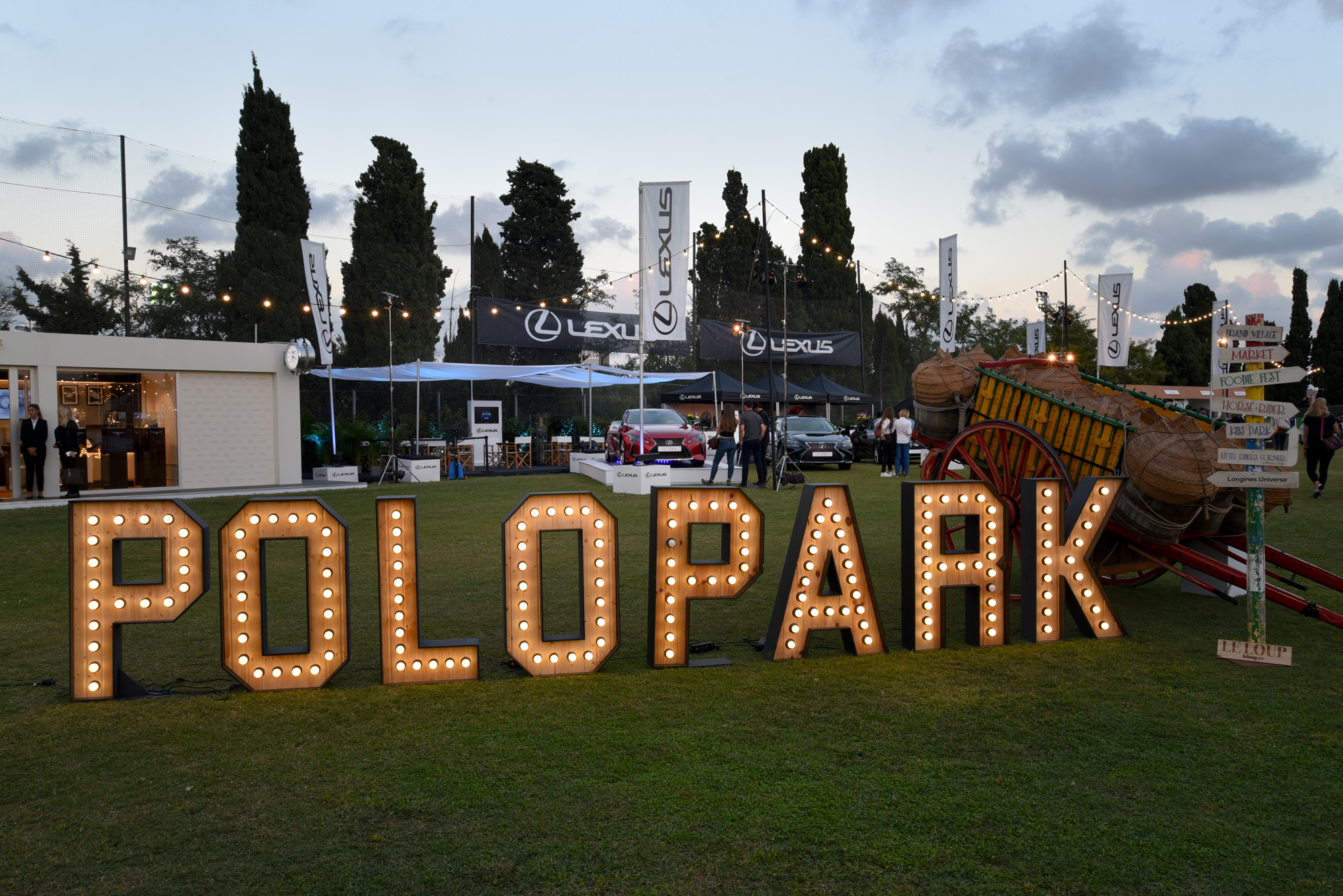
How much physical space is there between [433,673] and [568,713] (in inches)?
36.8

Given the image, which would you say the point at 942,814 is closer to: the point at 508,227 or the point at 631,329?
the point at 631,329

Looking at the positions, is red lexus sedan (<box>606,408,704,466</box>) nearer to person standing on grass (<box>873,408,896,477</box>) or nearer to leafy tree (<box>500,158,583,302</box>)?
person standing on grass (<box>873,408,896,477</box>)

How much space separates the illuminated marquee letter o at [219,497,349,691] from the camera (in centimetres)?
453

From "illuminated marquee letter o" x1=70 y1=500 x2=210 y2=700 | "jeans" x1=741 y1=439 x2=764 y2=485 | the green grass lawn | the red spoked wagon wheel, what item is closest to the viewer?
the green grass lawn

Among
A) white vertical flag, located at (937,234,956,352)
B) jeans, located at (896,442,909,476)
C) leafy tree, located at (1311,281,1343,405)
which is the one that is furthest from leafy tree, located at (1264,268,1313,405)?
jeans, located at (896,442,909,476)

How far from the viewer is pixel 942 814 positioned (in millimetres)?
3203

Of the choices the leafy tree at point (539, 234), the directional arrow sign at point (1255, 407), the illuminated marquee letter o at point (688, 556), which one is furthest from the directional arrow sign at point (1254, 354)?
the leafy tree at point (539, 234)

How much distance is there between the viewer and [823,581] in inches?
207

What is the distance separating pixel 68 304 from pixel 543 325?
559 inches

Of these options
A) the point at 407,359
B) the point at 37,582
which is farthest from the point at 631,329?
the point at 37,582

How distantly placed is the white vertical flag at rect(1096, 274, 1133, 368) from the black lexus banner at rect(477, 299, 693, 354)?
1342cm

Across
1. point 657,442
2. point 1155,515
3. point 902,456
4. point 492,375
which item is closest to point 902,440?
point 902,456

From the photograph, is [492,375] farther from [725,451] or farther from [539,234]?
[539,234]

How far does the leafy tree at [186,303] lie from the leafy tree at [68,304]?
4.59 ft
